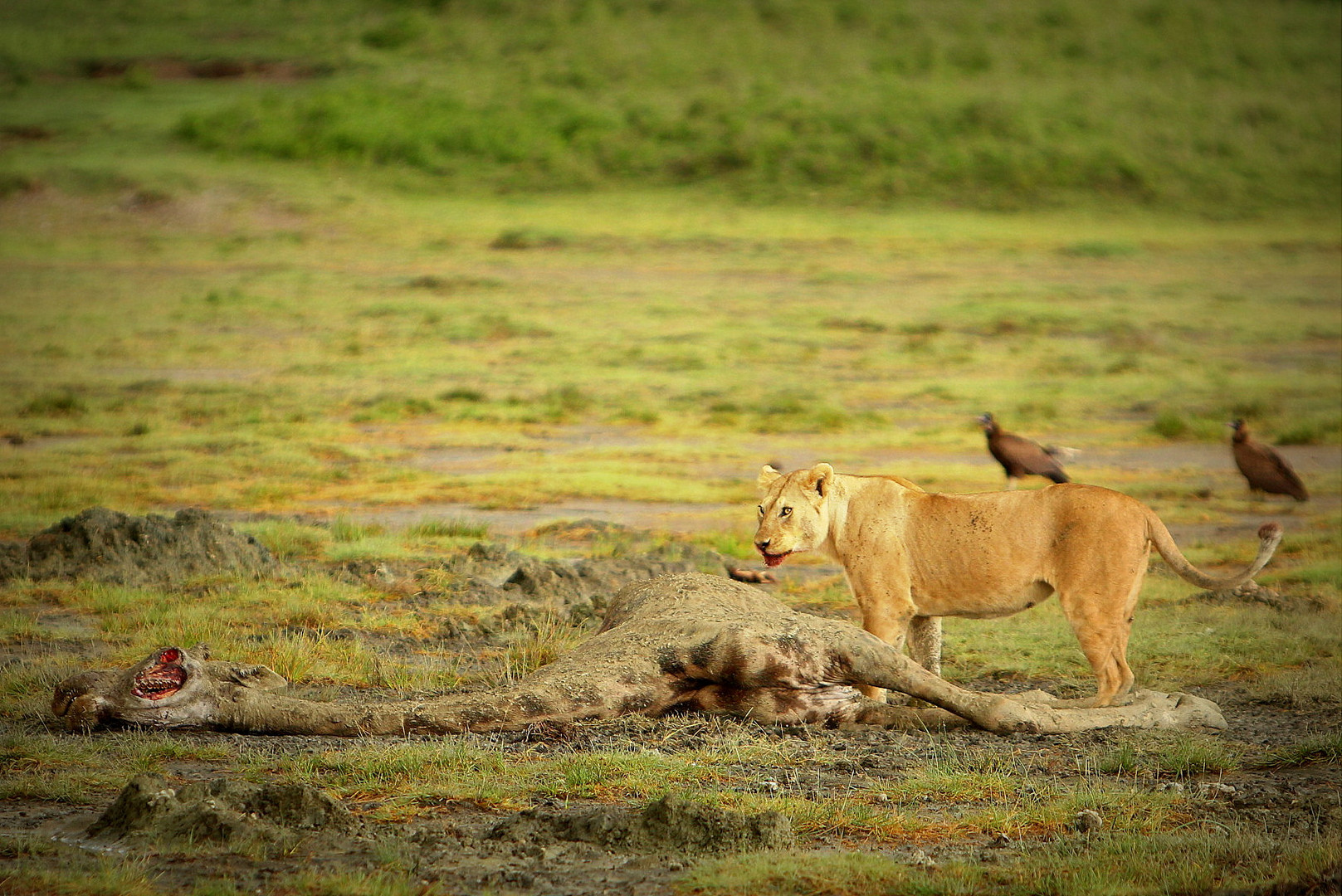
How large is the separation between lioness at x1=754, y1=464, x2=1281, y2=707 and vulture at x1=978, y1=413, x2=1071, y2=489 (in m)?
8.07

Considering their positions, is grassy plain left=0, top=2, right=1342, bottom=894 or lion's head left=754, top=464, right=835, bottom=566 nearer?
grassy plain left=0, top=2, right=1342, bottom=894

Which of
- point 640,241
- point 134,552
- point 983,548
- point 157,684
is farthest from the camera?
point 640,241

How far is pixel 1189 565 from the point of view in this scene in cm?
799

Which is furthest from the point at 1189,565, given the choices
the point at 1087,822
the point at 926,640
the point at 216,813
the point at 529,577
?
the point at 529,577

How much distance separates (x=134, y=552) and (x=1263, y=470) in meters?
12.8

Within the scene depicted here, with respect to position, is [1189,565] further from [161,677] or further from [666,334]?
[666,334]

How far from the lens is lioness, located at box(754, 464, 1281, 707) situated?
310 inches

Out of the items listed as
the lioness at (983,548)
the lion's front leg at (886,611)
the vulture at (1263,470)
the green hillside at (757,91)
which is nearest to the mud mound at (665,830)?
the lion's front leg at (886,611)

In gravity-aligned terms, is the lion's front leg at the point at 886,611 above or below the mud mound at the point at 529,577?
above

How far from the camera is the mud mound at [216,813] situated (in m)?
5.97

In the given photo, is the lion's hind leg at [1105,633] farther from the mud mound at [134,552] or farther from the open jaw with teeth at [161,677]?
the mud mound at [134,552]

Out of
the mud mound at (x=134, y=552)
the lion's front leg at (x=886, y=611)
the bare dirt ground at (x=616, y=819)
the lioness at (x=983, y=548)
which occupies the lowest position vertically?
the mud mound at (x=134, y=552)

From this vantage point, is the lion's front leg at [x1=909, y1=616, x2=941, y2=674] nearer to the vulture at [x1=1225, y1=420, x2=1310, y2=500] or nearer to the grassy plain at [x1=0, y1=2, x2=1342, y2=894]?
the grassy plain at [x1=0, y1=2, x2=1342, y2=894]

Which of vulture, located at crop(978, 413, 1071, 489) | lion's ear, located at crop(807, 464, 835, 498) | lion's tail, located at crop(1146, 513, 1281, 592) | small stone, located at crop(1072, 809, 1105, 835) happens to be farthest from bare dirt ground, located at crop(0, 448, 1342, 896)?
vulture, located at crop(978, 413, 1071, 489)
